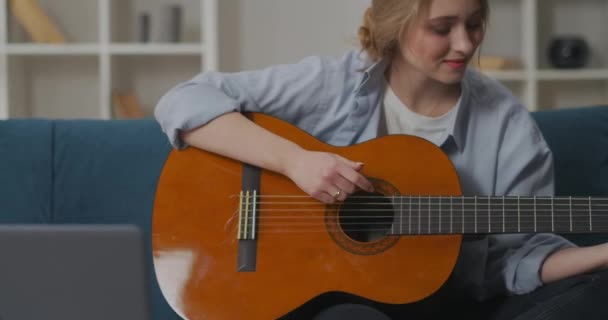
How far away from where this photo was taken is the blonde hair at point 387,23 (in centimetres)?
158

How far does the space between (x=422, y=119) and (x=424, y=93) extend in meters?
0.06

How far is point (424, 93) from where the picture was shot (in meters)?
1.68

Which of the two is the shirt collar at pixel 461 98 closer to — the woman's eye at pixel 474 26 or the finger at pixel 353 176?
the woman's eye at pixel 474 26

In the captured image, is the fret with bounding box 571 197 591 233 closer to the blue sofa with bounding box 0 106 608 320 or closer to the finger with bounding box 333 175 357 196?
the finger with bounding box 333 175 357 196

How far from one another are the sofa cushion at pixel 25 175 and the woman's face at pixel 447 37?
2.86 ft

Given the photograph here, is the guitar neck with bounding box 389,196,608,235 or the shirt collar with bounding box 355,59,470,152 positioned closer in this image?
the guitar neck with bounding box 389,196,608,235

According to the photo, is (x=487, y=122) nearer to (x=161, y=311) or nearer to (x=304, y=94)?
(x=304, y=94)

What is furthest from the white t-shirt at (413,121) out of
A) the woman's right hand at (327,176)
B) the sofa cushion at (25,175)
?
the sofa cushion at (25,175)

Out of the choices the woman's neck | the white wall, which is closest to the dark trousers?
the woman's neck

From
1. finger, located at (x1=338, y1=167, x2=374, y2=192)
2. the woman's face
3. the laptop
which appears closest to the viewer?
the laptop

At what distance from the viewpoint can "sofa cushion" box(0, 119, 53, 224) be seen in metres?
1.85

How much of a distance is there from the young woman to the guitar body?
4 cm

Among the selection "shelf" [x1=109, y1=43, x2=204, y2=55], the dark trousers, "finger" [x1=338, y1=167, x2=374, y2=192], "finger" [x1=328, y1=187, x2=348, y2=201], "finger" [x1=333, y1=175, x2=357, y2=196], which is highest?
"shelf" [x1=109, y1=43, x2=204, y2=55]

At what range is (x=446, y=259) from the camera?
1.53m
